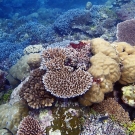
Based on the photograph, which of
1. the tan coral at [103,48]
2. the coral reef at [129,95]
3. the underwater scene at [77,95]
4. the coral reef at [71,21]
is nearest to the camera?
the underwater scene at [77,95]

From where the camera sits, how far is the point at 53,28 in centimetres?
1280

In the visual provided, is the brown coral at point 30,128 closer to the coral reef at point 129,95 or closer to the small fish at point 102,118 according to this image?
the small fish at point 102,118

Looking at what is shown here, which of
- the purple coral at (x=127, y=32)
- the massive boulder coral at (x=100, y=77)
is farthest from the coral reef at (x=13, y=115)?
the purple coral at (x=127, y=32)

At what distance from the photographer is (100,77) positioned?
3848mm

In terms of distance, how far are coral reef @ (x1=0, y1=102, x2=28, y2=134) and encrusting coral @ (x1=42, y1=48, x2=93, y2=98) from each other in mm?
963

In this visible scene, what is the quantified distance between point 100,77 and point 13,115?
214 cm

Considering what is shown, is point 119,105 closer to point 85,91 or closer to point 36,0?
point 85,91

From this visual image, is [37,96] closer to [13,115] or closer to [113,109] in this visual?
[13,115]

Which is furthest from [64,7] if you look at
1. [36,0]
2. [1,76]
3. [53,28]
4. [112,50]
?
[112,50]

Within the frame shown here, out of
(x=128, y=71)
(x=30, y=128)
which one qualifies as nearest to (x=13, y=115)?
(x=30, y=128)

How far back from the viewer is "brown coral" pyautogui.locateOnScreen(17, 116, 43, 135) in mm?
3510

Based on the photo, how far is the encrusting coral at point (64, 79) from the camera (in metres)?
3.60

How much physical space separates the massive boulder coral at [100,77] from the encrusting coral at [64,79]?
0.19 meters

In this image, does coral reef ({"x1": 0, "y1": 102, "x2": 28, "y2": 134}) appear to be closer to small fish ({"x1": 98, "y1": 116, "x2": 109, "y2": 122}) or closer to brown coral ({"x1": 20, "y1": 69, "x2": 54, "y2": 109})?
Answer: brown coral ({"x1": 20, "y1": 69, "x2": 54, "y2": 109})
